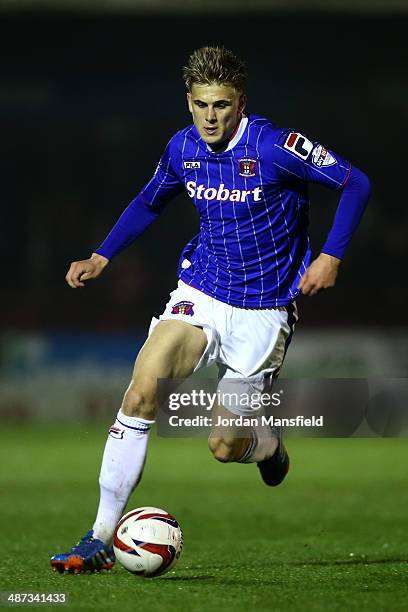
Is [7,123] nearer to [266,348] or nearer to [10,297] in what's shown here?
[10,297]

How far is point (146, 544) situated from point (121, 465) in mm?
412

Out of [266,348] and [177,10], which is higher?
[177,10]

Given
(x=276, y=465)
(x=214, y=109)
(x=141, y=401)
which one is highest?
(x=214, y=109)

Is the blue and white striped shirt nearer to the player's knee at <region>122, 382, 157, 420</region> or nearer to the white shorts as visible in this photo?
the white shorts

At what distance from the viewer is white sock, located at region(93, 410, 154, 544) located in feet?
15.8

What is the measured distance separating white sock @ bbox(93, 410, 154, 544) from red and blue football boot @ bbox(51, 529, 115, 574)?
9cm

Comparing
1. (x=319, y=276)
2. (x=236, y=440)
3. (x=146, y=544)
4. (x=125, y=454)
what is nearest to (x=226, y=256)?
(x=319, y=276)

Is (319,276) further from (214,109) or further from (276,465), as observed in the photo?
(276,465)

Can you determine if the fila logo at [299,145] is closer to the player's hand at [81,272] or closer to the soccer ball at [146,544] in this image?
the player's hand at [81,272]

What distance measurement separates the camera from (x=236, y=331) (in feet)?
17.8

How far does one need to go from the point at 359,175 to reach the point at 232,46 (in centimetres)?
1287

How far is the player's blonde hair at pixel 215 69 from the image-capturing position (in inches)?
198

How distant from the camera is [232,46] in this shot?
17516 mm

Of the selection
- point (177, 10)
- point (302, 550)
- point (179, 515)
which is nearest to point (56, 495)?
point (179, 515)
